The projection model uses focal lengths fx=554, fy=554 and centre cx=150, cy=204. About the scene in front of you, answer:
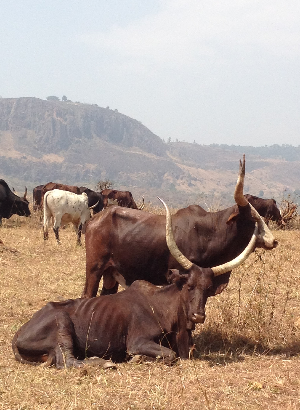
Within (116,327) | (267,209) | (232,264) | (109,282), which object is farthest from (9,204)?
(232,264)

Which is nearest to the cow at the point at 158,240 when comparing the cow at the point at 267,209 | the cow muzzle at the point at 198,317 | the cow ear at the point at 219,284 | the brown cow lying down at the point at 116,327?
the cow ear at the point at 219,284

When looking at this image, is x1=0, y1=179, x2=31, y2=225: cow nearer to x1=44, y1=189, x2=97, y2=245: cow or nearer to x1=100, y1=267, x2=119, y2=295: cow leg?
x1=44, y1=189, x2=97, y2=245: cow

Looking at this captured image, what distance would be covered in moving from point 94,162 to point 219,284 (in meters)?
152

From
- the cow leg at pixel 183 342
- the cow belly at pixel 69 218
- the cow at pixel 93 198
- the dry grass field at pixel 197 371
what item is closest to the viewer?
the dry grass field at pixel 197 371

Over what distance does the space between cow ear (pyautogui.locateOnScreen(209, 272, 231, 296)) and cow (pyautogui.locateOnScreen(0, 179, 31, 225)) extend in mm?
15952

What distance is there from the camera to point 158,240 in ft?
21.7

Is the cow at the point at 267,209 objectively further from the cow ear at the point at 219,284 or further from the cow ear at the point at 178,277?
the cow ear at the point at 178,277

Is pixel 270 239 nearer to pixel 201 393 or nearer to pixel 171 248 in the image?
pixel 171 248

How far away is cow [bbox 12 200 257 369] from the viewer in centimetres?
550

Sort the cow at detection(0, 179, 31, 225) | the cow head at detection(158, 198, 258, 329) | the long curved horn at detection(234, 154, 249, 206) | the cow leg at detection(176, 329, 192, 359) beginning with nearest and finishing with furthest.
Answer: the cow head at detection(158, 198, 258, 329), the cow leg at detection(176, 329, 192, 359), the long curved horn at detection(234, 154, 249, 206), the cow at detection(0, 179, 31, 225)

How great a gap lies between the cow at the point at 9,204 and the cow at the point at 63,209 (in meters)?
5.30

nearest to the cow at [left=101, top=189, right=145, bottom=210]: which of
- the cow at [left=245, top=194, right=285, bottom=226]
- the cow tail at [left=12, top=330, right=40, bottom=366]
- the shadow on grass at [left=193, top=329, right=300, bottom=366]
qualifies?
the cow at [left=245, top=194, right=285, bottom=226]

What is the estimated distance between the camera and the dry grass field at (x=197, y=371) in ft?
14.4

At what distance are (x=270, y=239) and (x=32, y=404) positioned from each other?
11.1 ft
